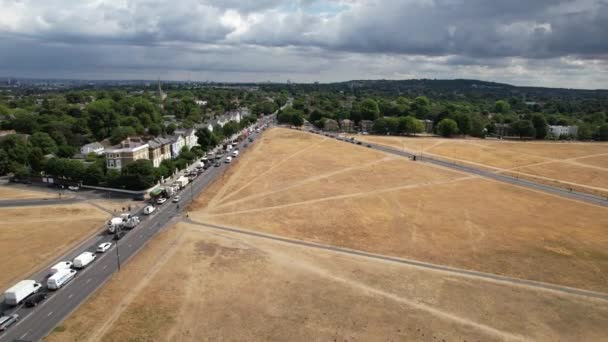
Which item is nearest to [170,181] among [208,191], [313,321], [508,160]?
[208,191]

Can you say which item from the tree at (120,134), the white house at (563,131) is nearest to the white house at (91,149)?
the tree at (120,134)

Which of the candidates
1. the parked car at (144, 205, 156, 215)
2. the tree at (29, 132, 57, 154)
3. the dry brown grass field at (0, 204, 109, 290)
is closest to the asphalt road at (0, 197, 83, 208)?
the dry brown grass field at (0, 204, 109, 290)

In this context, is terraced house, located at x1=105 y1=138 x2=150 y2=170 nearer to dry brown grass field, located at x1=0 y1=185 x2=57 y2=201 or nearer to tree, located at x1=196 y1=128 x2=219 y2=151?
dry brown grass field, located at x1=0 y1=185 x2=57 y2=201

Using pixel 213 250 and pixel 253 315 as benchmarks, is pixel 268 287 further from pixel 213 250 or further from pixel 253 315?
pixel 213 250

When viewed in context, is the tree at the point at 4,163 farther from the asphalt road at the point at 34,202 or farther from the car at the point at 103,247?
the car at the point at 103,247

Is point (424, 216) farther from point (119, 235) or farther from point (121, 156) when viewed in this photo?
point (121, 156)

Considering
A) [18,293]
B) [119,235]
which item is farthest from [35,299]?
[119,235]
